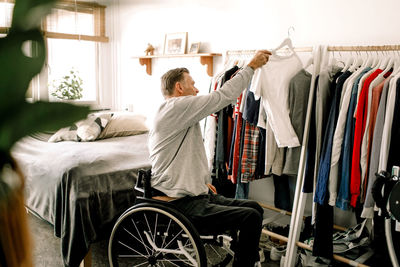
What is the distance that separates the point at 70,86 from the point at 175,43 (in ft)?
4.51

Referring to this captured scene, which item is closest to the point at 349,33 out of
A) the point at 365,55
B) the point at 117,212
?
the point at 365,55

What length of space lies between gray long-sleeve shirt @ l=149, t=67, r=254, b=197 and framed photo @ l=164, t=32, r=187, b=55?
1869mm

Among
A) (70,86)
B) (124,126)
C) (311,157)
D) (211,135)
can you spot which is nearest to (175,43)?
(124,126)

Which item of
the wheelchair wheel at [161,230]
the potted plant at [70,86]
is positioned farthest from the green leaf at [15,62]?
the potted plant at [70,86]

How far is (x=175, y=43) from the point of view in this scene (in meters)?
3.96

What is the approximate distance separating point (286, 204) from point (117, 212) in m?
1.28

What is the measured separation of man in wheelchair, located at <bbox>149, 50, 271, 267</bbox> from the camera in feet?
6.44

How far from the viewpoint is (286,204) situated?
296 cm

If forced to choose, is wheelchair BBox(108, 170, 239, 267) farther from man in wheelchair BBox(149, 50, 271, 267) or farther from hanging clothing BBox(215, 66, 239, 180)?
hanging clothing BBox(215, 66, 239, 180)

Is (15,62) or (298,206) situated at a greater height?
(15,62)

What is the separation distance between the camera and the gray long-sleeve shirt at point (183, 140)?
2.04 metres

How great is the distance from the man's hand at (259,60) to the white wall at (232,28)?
0.83 meters

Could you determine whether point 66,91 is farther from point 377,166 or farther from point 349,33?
point 377,166

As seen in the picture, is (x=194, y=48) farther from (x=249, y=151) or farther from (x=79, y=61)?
(x=79, y=61)
